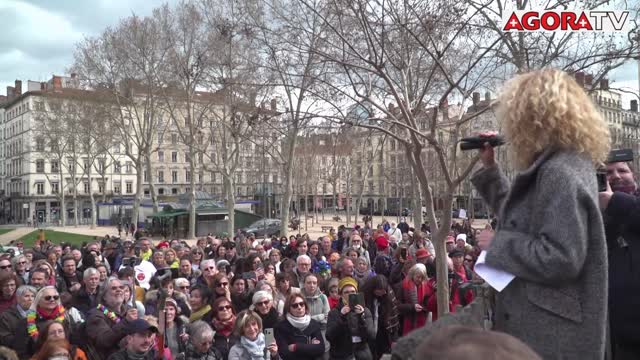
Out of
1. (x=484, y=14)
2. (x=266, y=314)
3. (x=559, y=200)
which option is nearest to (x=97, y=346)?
(x=266, y=314)

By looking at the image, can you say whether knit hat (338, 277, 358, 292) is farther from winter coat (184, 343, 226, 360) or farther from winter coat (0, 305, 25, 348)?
winter coat (0, 305, 25, 348)

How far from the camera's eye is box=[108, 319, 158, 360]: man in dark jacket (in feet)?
16.2

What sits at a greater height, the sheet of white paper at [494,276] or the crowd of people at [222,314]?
the sheet of white paper at [494,276]

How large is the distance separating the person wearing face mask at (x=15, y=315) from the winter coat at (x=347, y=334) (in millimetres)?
3356

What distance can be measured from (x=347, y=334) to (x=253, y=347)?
122 centimetres

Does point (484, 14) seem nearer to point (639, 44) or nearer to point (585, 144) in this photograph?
point (639, 44)

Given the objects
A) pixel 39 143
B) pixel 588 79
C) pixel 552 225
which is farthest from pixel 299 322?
pixel 39 143

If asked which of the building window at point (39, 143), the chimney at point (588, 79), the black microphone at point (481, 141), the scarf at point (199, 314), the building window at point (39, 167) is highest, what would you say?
the building window at point (39, 143)

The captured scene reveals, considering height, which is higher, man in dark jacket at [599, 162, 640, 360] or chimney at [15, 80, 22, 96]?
chimney at [15, 80, 22, 96]

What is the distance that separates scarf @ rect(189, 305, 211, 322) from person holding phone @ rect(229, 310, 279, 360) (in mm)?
979

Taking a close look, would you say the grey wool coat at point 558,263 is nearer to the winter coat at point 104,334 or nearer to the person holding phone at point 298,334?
the person holding phone at point 298,334

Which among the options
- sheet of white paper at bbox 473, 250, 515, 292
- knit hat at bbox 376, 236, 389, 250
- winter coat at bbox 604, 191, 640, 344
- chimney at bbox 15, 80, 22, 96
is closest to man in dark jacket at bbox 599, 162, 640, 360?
winter coat at bbox 604, 191, 640, 344

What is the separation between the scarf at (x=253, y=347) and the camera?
5.20 meters

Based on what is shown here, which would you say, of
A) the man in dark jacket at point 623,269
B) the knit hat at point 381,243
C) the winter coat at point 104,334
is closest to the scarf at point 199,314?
the winter coat at point 104,334
